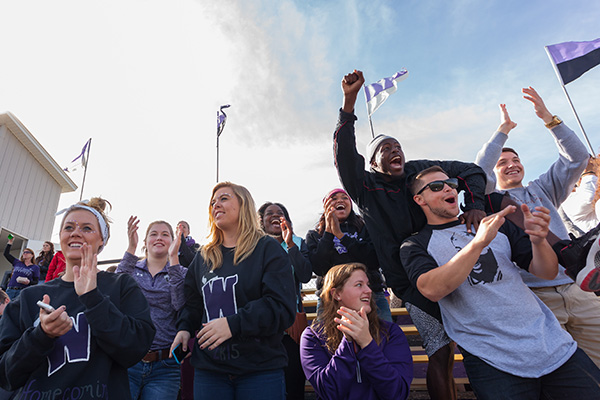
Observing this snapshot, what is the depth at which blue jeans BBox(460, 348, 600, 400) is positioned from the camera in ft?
5.49

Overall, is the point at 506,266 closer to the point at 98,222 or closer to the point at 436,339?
the point at 436,339

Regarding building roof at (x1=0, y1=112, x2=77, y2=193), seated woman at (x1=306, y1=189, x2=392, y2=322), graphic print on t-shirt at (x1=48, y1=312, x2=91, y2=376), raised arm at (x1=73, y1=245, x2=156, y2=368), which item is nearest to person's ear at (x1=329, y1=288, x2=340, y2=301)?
seated woman at (x1=306, y1=189, x2=392, y2=322)

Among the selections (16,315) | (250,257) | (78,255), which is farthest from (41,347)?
(250,257)

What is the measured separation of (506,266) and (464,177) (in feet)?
2.85

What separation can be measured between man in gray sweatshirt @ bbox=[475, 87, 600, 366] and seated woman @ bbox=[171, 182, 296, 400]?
77.2 inches

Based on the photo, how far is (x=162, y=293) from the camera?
3.13 m

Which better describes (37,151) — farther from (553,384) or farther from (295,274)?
(553,384)

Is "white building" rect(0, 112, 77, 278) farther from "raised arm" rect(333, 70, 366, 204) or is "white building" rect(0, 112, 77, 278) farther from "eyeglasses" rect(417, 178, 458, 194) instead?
"eyeglasses" rect(417, 178, 458, 194)

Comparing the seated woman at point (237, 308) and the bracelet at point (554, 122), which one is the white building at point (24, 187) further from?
the bracelet at point (554, 122)

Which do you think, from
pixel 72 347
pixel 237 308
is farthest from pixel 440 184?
pixel 72 347

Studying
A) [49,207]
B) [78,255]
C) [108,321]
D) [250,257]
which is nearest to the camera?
[108,321]

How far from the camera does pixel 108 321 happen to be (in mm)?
1851

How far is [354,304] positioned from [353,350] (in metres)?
0.40

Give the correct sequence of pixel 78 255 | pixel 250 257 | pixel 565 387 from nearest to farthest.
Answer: pixel 565 387
pixel 78 255
pixel 250 257
